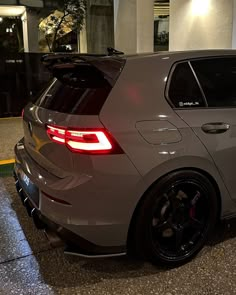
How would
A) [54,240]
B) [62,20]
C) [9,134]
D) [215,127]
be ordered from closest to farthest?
[54,240] → [215,127] → [9,134] → [62,20]

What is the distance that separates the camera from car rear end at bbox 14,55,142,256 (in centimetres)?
224

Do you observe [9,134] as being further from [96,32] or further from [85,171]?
[96,32]

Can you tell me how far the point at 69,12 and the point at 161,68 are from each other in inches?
384

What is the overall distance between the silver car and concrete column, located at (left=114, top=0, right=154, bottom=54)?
7.22 metres

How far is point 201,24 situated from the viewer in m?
7.78

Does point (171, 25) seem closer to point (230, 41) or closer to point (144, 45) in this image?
point (144, 45)

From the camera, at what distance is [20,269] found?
2637 millimetres

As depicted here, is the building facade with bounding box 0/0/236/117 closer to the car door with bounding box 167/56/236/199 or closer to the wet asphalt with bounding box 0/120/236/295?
the wet asphalt with bounding box 0/120/236/295

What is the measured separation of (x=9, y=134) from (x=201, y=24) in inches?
180

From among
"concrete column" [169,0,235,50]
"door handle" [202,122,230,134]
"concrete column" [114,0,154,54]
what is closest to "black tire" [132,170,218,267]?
"door handle" [202,122,230,134]

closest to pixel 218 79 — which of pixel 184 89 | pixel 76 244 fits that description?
pixel 184 89

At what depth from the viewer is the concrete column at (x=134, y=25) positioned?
9.52 metres

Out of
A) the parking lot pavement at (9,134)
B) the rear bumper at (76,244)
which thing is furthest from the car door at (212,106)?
the parking lot pavement at (9,134)

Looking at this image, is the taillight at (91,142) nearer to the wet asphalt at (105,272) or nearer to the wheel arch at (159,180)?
the wheel arch at (159,180)
